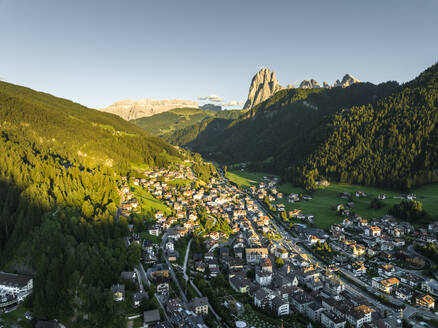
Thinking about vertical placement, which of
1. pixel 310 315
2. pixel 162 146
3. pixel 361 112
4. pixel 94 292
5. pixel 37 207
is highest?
pixel 361 112

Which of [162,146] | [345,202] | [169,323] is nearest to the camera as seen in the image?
[169,323]

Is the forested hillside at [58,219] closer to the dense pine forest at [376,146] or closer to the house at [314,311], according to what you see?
the house at [314,311]

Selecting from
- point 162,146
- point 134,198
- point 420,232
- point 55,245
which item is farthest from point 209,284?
point 162,146

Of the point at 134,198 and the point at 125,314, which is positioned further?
the point at 134,198

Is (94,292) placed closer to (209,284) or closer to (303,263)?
(209,284)

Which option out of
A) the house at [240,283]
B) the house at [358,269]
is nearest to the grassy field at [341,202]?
the house at [358,269]

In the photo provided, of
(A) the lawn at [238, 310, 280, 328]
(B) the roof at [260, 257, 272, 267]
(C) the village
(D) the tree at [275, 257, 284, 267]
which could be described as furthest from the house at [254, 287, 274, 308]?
(D) the tree at [275, 257, 284, 267]

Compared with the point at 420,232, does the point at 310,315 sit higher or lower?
lower
